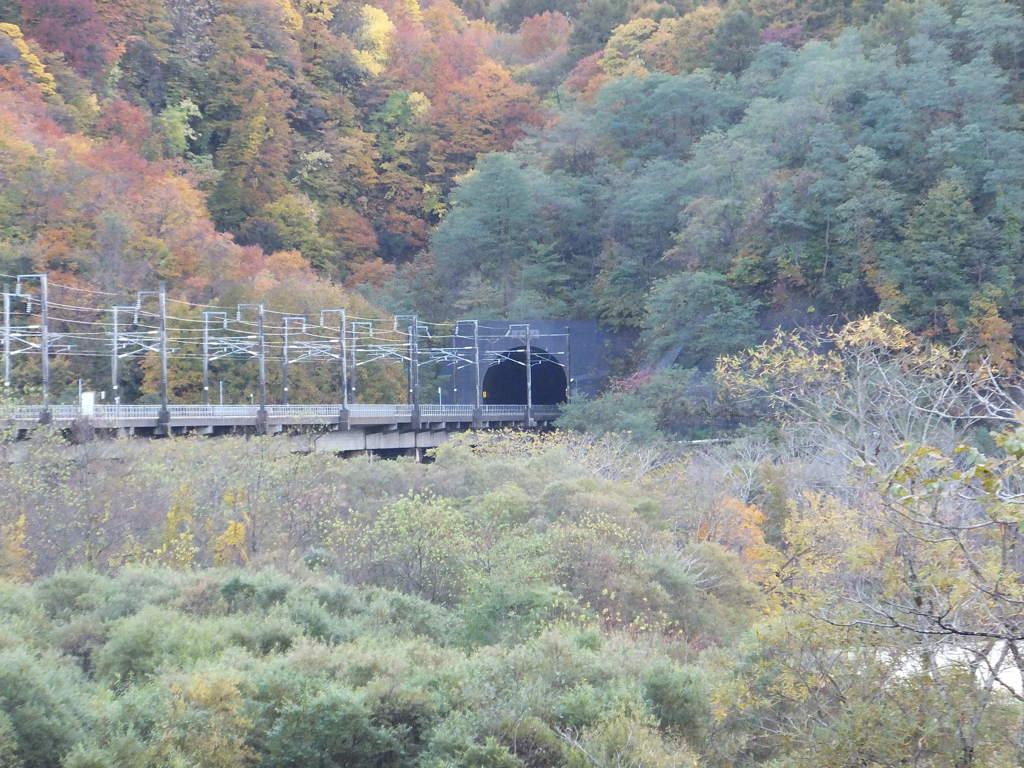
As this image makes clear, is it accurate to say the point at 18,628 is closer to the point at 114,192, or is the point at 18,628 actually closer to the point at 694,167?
the point at 114,192

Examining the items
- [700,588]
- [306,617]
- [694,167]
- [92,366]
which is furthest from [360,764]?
[694,167]

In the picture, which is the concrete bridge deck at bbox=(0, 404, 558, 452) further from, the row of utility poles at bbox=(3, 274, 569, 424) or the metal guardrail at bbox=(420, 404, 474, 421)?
the row of utility poles at bbox=(3, 274, 569, 424)

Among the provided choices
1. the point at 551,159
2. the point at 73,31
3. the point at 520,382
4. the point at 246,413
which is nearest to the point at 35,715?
the point at 246,413

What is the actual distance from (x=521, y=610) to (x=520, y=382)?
62.2 m

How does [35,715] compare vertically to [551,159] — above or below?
below

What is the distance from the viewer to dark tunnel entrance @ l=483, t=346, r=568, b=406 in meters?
77.4

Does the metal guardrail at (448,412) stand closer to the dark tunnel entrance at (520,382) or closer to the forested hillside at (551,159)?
the forested hillside at (551,159)

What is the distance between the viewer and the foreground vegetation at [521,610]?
1070 cm

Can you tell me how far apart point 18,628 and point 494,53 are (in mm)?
96819

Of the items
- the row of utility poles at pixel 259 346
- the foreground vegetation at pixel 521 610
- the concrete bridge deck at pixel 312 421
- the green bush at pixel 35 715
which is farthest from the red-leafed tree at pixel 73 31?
the green bush at pixel 35 715

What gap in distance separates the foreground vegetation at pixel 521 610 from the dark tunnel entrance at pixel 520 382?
43728 mm

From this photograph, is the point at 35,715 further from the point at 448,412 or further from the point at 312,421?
the point at 448,412

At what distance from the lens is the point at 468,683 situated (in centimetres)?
1471

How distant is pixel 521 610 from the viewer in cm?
2011
